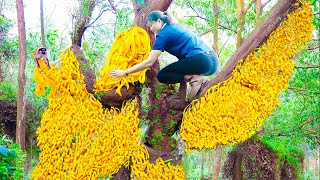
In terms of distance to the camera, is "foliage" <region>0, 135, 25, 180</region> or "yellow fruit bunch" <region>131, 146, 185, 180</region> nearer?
"foliage" <region>0, 135, 25, 180</region>

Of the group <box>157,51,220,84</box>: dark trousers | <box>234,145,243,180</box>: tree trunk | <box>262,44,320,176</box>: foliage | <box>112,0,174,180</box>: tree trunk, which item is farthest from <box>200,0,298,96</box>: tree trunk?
<box>234,145,243,180</box>: tree trunk

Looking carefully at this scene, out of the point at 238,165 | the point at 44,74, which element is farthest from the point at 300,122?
the point at 44,74

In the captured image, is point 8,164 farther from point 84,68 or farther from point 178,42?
point 178,42

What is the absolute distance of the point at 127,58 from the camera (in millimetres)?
2967

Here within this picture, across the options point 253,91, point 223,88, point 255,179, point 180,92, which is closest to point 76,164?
point 180,92

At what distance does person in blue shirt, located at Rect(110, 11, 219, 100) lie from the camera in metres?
2.79

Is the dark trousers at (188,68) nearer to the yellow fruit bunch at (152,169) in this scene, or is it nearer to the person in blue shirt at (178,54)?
the person in blue shirt at (178,54)

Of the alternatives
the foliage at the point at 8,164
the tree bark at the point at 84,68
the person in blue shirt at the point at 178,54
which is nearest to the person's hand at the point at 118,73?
the person in blue shirt at the point at 178,54

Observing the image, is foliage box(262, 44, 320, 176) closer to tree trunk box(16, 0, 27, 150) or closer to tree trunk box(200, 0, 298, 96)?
tree trunk box(200, 0, 298, 96)

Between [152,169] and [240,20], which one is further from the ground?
[240,20]

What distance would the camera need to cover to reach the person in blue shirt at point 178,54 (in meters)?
2.79

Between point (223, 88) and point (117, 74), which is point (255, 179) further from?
point (117, 74)

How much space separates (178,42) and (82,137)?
1.01 m

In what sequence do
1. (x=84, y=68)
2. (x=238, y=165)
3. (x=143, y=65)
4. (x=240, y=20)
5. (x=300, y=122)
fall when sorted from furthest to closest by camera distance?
1. (x=238, y=165)
2. (x=240, y=20)
3. (x=300, y=122)
4. (x=84, y=68)
5. (x=143, y=65)
